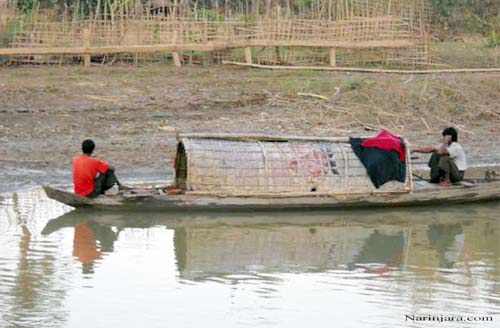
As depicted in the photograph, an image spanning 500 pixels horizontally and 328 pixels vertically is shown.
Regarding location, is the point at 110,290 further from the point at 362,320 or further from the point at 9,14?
the point at 9,14

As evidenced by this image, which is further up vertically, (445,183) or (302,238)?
(445,183)

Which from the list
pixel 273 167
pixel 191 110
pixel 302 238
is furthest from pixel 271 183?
pixel 191 110

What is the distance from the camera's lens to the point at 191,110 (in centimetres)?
1680

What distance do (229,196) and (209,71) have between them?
7.84 meters

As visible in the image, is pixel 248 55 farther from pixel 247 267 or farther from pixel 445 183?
pixel 247 267

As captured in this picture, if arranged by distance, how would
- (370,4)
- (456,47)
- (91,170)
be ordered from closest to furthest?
1. (91,170)
2. (370,4)
3. (456,47)

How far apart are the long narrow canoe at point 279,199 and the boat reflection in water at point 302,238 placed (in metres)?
0.13

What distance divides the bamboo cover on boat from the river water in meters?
0.29

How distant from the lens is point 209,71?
19.5 meters

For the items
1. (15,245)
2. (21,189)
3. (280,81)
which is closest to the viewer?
(15,245)

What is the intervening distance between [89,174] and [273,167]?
1.84 m

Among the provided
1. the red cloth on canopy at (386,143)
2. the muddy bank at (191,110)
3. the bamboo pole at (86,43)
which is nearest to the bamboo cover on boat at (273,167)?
the red cloth on canopy at (386,143)

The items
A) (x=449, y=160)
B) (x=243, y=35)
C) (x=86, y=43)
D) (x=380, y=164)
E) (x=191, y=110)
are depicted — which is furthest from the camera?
(x=243, y=35)

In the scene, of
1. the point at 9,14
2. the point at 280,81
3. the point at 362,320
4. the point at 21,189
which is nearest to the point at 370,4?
the point at 280,81
